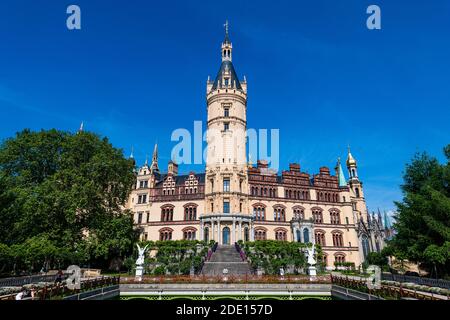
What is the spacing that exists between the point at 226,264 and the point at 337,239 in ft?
79.1

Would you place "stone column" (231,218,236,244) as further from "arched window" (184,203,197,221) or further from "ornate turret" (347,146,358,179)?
"ornate turret" (347,146,358,179)

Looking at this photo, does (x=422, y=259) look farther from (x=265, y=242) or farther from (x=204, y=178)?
(x=204, y=178)

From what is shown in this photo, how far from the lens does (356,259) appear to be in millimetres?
46906

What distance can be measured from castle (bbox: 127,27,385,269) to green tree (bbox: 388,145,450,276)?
16379 millimetres

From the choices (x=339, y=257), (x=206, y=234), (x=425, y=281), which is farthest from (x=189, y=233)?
(x=425, y=281)

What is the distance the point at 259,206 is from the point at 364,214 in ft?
71.8

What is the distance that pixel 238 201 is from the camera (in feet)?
143

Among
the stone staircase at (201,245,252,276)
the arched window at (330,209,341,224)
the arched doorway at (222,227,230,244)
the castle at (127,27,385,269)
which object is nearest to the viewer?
the stone staircase at (201,245,252,276)

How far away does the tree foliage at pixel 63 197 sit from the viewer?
90.3 feet

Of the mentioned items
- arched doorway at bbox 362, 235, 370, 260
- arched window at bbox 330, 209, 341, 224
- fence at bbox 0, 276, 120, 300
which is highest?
arched window at bbox 330, 209, 341, 224

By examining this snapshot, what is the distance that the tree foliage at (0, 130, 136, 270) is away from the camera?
2753 centimetres

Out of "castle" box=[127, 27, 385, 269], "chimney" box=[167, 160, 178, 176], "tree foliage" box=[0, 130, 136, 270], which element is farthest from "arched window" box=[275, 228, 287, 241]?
"tree foliage" box=[0, 130, 136, 270]
